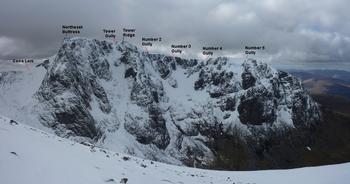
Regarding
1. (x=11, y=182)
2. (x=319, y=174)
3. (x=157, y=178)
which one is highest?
(x=11, y=182)

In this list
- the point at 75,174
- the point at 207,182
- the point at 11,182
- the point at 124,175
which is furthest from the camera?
the point at 207,182

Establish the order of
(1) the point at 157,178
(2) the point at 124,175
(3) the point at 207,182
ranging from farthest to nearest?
(3) the point at 207,182
(1) the point at 157,178
(2) the point at 124,175

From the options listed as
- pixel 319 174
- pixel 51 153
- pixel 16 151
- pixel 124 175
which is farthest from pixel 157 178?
pixel 319 174

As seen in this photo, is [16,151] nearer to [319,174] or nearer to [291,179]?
[291,179]

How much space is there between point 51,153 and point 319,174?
2330 centimetres

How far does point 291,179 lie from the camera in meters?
34.5

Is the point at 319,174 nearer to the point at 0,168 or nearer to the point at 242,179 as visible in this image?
the point at 242,179

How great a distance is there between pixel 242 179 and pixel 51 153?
657 inches

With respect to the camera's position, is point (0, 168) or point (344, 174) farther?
point (344, 174)

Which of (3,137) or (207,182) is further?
(207,182)

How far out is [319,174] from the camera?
36500mm

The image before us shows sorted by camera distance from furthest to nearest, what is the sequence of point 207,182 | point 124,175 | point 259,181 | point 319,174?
point 319,174, point 259,181, point 207,182, point 124,175

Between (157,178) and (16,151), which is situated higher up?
(16,151)

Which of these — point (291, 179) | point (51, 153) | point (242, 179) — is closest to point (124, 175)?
point (51, 153)
